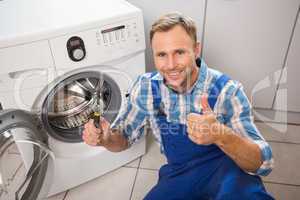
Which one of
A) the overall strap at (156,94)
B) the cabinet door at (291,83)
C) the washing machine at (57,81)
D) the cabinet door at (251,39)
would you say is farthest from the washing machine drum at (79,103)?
the cabinet door at (291,83)

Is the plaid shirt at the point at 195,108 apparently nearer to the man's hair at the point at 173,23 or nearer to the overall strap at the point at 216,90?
the overall strap at the point at 216,90

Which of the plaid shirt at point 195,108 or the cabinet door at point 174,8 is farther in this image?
the cabinet door at point 174,8

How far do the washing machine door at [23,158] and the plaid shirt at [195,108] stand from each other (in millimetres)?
310

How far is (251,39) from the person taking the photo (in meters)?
1.53

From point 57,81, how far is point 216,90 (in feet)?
1.94

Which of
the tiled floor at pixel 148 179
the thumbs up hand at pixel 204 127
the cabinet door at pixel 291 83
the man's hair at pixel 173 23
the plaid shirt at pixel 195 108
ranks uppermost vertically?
the man's hair at pixel 173 23

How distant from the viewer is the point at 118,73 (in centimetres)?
126

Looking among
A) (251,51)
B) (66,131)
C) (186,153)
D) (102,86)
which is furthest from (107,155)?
(251,51)

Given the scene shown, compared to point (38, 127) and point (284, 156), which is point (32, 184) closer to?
point (38, 127)

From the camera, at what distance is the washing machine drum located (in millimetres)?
1260

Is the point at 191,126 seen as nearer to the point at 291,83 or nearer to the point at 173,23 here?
the point at 173,23

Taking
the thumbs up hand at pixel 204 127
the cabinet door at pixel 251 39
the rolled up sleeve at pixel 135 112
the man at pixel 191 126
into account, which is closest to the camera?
the thumbs up hand at pixel 204 127

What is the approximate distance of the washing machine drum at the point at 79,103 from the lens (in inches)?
49.6

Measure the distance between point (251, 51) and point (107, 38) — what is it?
812mm
